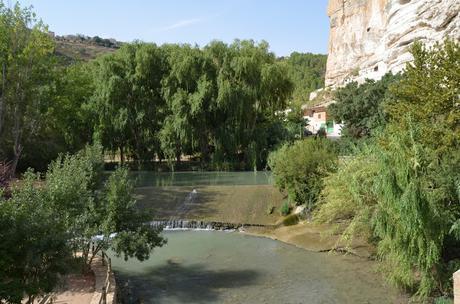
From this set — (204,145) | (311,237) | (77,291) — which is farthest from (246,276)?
(204,145)

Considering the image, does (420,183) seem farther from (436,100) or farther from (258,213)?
(258,213)

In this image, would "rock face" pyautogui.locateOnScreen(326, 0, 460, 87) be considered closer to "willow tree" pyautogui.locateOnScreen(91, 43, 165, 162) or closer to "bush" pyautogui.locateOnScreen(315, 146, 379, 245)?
"willow tree" pyautogui.locateOnScreen(91, 43, 165, 162)

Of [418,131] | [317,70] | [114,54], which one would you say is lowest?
[418,131]

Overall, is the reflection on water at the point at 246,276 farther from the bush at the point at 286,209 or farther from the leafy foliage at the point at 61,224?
the bush at the point at 286,209

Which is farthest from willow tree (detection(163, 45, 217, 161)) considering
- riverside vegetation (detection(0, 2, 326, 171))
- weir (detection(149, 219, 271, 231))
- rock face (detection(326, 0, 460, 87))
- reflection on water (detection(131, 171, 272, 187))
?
rock face (detection(326, 0, 460, 87))

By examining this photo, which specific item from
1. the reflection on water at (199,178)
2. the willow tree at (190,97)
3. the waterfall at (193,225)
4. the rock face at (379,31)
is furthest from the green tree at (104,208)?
the rock face at (379,31)

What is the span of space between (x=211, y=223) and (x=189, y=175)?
12.5 metres

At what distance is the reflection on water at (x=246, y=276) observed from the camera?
48.9 ft

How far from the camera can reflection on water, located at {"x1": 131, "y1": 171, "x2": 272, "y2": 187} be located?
107 ft

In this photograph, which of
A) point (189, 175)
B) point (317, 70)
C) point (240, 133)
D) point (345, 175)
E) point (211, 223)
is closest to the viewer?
point (345, 175)

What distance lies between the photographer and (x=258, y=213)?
25719mm

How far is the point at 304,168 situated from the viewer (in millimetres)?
23016

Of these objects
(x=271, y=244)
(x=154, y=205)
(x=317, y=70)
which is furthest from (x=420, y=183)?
(x=317, y=70)

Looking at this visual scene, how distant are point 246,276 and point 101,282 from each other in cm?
520
